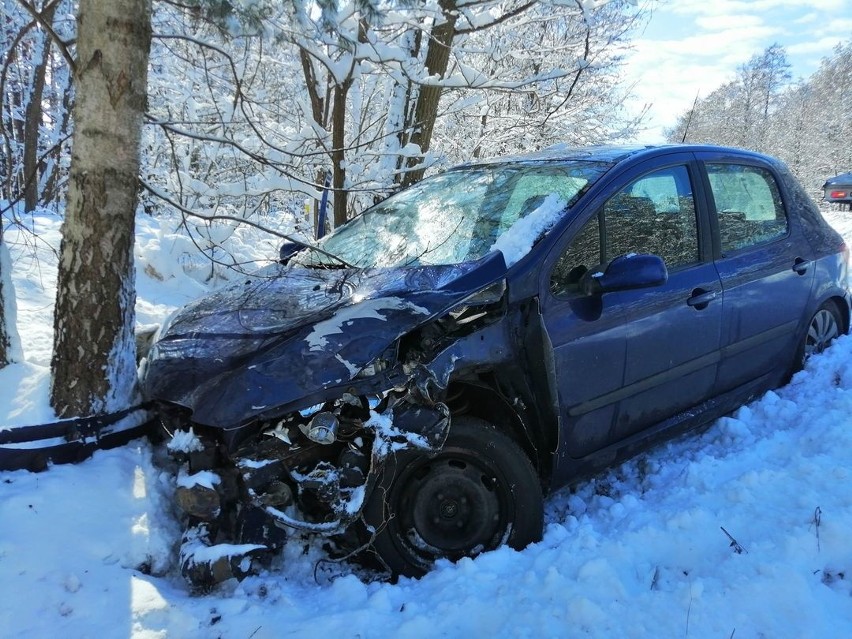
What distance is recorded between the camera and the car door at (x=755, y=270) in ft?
11.3

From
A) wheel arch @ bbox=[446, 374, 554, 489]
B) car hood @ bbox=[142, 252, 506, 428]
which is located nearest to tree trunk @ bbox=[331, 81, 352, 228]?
car hood @ bbox=[142, 252, 506, 428]

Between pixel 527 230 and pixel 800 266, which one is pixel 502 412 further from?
pixel 800 266

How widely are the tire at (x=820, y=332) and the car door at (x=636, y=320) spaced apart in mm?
1091

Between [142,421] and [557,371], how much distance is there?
200 cm

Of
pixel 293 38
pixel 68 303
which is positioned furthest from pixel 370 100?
pixel 68 303

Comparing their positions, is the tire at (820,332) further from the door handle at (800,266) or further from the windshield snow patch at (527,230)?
the windshield snow patch at (527,230)

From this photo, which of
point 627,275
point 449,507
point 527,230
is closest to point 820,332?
point 627,275

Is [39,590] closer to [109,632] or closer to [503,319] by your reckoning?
[109,632]

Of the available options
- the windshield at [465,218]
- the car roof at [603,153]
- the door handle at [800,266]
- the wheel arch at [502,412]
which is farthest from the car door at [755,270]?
the wheel arch at [502,412]

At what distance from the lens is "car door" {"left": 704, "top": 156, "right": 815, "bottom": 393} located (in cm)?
346

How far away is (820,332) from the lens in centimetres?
423

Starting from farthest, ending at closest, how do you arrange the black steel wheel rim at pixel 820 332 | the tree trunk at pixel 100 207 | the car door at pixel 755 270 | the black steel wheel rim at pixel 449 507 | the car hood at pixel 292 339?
the black steel wheel rim at pixel 820 332
the car door at pixel 755 270
the tree trunk at pixel 100 207
the black steel wheel rim at pixel 449 507
the car hood at pixel 292 339

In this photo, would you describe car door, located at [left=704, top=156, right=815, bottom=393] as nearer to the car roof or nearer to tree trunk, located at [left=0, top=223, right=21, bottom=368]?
the car roof

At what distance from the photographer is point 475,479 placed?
2.58 m
